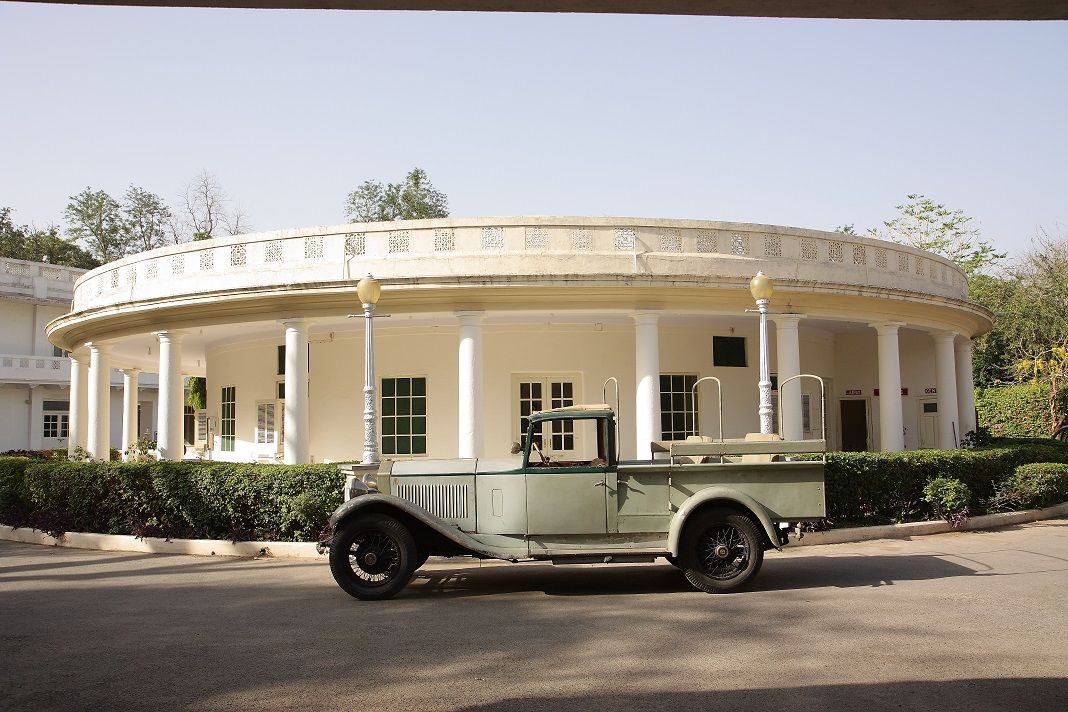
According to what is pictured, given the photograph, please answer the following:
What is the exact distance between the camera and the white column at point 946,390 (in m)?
18.0

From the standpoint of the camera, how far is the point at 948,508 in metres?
12.8

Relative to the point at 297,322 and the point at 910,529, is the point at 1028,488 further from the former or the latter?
the point at 297,322

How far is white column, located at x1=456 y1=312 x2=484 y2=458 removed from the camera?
544 inches

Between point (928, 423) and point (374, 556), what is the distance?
51.4 ft

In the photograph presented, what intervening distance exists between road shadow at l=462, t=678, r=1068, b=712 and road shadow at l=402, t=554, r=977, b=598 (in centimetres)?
333

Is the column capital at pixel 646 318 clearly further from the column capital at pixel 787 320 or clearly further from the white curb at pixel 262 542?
the white curb at pixel 262 542

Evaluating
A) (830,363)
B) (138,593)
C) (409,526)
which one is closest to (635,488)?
(409,526)

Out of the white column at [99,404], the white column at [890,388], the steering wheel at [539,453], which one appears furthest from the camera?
the white column at [99,404]

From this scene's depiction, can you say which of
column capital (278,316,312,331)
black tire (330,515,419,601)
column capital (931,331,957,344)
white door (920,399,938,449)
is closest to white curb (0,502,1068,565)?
black tire (330,515,419,601)

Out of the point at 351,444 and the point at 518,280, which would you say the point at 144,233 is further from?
the point at 518,280

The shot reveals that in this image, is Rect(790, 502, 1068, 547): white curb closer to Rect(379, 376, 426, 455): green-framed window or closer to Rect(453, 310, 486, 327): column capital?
Rect(453, 310, 486, 327): column capital

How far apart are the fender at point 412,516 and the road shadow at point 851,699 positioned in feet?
11.1

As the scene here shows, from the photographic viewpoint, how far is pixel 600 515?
872cm

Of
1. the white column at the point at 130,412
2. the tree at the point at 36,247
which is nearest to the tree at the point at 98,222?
the tree at the point at 36,247
